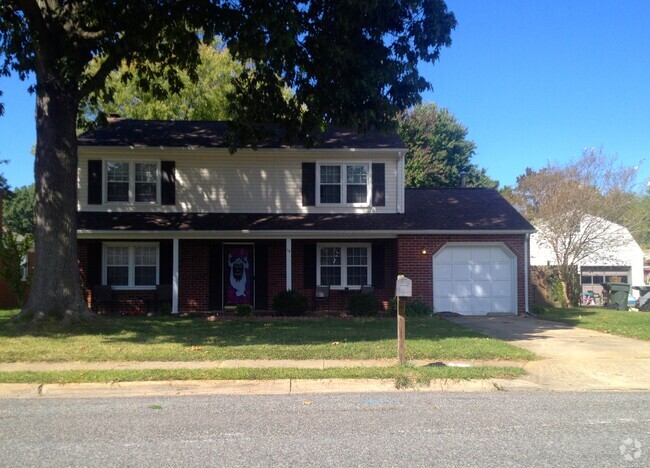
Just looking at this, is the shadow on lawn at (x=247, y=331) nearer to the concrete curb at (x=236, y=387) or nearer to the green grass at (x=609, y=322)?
the concrete curb at (x=236, y=387)

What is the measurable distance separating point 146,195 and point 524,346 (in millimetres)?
12265

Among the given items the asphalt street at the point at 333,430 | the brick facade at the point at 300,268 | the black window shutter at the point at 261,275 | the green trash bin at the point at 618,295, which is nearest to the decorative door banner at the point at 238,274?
the black window shutter at the point at 261,275

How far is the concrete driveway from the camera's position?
331 inches

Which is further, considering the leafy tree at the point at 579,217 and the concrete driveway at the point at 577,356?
the leafy tree at the point at 579,217

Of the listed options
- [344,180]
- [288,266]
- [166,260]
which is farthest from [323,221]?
[166,260]

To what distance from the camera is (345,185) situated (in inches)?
722

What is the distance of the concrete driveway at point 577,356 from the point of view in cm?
841

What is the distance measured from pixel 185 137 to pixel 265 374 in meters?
12.1

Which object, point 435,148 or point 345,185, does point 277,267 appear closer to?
point 345,185

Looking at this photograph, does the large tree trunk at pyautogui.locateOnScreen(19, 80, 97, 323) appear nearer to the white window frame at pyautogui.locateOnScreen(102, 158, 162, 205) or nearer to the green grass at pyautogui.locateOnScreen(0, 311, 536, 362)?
the green grass at pyautogui.locateOnScreen(0, 311, 536, 362)

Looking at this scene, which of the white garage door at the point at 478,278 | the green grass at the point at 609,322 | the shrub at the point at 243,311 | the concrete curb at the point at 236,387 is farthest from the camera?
the white garage door at the point at 478,278

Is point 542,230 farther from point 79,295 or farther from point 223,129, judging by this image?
Result: point 79,295

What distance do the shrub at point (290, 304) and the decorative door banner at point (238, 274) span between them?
68.6 inches

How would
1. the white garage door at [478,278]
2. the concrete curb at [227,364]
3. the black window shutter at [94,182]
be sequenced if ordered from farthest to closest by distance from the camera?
the black window shutter at [94,182], the white garage door at [478,278], the concrete curb at [227,364]
